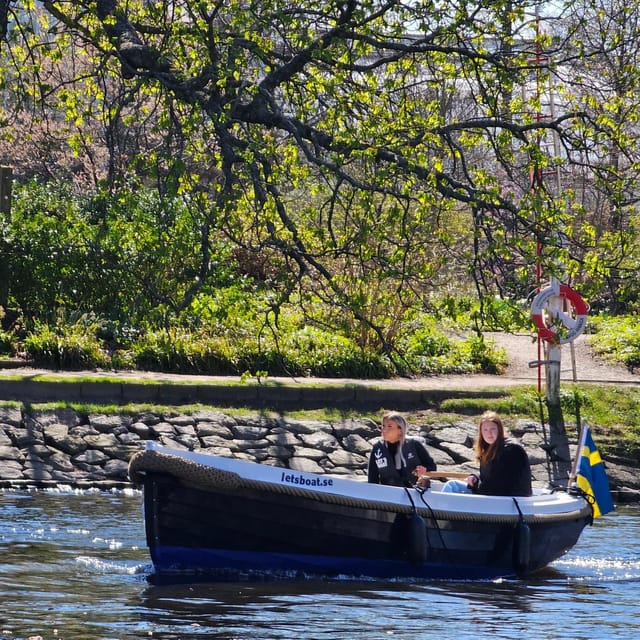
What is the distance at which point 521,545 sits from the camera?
1188 cm

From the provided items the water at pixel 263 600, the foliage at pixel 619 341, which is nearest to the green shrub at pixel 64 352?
the water at pixel 263 600

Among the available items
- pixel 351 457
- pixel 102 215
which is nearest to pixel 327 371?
pixel 351 457

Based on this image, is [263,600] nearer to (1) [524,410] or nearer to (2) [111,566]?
(2) [111,566]

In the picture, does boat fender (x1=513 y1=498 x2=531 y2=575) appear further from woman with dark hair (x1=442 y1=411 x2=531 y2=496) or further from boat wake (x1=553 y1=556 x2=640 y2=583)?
boat wake (x1=553 y1=556 x2=640 y2=583)

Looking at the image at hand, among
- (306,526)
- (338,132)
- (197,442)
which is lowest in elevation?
(306,526)

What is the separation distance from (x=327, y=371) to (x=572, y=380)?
11.7 feet

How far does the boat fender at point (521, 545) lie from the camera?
11.9 meters

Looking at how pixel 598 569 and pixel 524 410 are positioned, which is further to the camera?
pixel 524 410

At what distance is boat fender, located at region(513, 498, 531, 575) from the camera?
38.9 ft

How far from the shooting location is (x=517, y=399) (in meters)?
18.0

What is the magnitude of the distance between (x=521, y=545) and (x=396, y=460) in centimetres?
133

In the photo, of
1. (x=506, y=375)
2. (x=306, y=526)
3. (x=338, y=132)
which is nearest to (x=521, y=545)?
(x=306, y=526)

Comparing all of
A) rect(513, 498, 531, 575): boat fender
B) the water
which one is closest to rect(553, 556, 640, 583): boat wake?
the water

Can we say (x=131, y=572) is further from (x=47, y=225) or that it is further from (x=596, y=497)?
(x=47, y=225)
